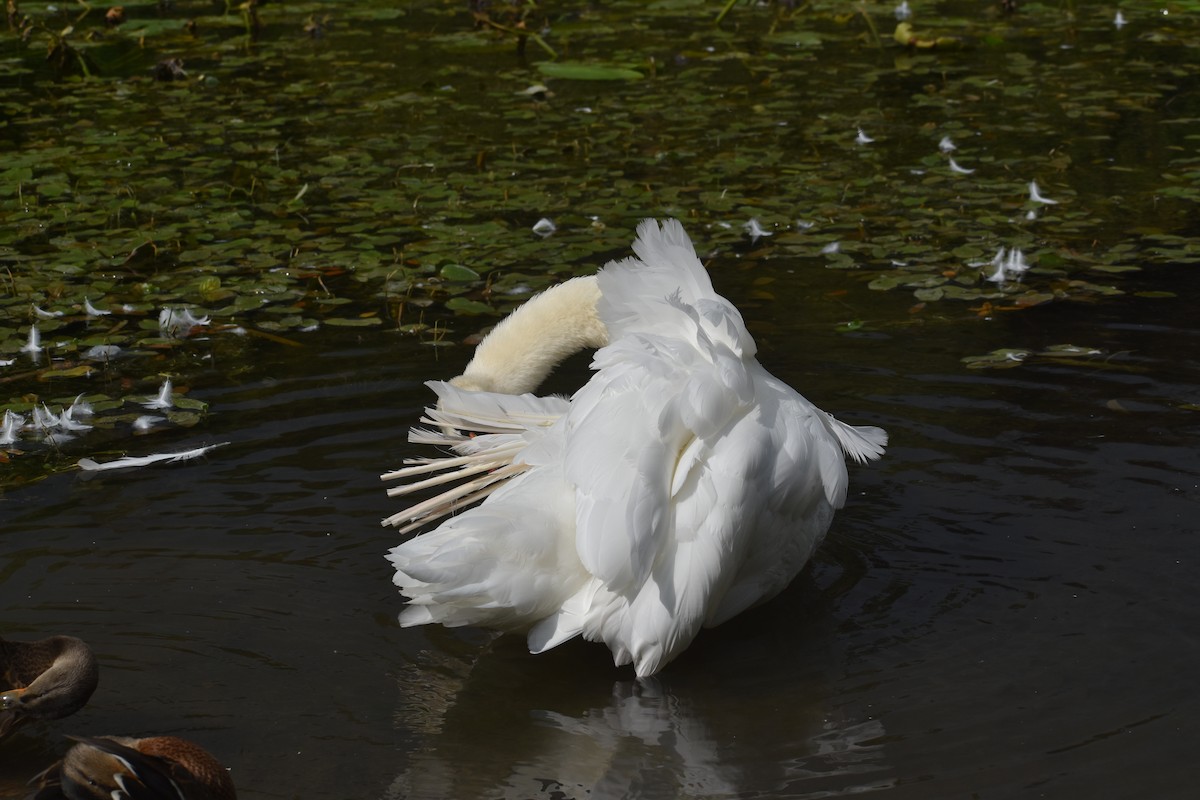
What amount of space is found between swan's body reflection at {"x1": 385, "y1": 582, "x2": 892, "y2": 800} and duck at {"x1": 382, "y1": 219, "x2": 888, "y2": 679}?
0.12 metres

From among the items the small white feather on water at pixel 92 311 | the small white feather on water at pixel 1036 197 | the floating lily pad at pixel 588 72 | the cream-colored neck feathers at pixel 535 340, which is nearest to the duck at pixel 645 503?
the cream-colored neck feathers at pixel 535 340

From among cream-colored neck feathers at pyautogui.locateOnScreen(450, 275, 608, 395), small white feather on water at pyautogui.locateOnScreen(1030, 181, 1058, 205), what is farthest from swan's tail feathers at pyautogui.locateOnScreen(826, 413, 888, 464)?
small white feather on water at pyautogui.locateOnScreen(1030, 181, 1058, 205)

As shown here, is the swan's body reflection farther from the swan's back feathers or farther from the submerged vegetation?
the submerged vegetation

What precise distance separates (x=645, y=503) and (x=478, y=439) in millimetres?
754

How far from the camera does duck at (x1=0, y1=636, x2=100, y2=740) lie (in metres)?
3.17

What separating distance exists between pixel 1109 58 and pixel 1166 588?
22.9 feet

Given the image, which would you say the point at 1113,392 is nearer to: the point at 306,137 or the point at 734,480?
the point at 734,480

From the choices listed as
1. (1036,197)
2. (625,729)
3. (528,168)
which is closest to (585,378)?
(625,729)

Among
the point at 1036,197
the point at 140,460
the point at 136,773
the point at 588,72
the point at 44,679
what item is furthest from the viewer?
the point at 588,72

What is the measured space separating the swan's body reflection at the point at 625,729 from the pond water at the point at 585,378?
11 mm

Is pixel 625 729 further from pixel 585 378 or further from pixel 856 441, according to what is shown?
pixel 585 378

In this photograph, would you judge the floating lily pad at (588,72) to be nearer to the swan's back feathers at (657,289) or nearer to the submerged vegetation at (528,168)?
the submerged vegetation at (528,168)

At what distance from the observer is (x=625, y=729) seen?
3.40m

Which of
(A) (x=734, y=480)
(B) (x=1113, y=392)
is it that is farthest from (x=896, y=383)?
(A) (x=734, y=480)
